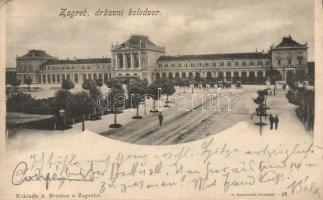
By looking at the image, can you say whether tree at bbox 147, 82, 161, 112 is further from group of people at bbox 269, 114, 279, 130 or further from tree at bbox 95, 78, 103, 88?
group of people at bbox 269, 114, 279, 130

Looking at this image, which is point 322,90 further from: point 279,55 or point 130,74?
point 130,74

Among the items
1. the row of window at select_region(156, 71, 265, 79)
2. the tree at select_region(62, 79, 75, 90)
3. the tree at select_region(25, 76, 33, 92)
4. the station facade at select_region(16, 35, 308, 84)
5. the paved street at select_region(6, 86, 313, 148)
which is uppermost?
the station facade at select_region(16, 35, 308, 84)

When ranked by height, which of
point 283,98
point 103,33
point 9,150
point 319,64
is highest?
point 103,33

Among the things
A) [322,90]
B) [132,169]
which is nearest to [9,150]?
[132,169]

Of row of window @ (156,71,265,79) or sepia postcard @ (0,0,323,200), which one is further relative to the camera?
row of window @ (156,71,265,79)

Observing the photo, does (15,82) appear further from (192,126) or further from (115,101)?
(192,126)

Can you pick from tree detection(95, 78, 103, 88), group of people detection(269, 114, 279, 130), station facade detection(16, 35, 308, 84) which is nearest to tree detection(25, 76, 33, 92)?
station facade detection(16, 35, 308, 84)

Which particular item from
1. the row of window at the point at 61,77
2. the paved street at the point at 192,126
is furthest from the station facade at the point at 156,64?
the paved street at the point at 192,126
